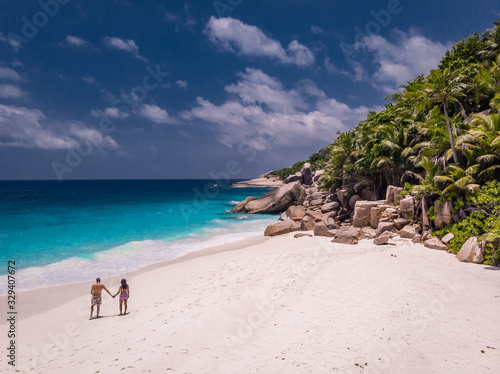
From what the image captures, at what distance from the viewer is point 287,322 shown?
698 cm

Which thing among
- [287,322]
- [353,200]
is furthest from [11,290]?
[353,200]

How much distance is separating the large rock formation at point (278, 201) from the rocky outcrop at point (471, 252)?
91.5ft

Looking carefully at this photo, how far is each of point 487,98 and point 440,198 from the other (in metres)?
12.3

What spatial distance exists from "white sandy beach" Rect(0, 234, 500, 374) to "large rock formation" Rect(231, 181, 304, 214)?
26.2 meters

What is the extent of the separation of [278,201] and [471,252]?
2836 centimetres

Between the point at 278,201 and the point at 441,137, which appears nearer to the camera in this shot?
the point at 441,137

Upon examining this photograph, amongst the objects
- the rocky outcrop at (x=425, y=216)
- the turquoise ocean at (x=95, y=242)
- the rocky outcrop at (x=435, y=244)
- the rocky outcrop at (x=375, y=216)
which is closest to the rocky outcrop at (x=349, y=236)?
the rocky outcrop at (x=375, y=216)

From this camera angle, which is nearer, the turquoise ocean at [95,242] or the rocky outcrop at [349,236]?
the turquoise ocean at [95,242]

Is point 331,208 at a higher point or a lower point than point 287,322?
higher

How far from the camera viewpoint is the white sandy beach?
5.40m

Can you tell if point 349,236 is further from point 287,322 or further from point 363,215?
point 287,322

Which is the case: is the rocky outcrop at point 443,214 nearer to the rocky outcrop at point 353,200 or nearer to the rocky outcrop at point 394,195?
the rocky outcrop at point 394,195

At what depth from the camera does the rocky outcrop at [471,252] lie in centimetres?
1054

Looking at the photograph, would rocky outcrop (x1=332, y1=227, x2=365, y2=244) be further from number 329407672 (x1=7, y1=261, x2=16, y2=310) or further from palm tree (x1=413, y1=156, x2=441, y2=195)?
number 329407672 (x1=7, y1=261, x2=16, y2=310)
